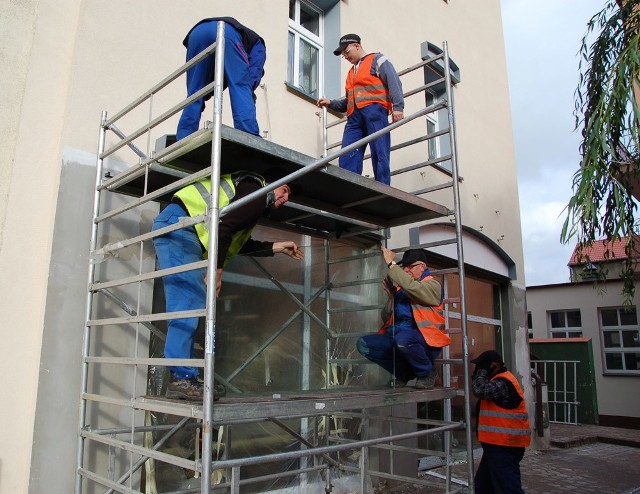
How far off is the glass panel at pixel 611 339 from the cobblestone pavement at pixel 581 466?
12.6ft

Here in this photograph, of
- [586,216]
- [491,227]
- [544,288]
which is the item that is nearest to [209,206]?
[586,216]

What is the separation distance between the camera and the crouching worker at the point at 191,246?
317cm

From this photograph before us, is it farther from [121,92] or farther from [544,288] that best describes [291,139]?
[544,288]

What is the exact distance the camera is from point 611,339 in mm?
15438

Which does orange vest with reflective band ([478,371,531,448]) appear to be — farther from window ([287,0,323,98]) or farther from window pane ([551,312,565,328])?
window pane ([551,312,565,328])

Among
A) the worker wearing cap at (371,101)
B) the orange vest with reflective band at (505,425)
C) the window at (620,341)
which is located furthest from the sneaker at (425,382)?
the window at (620,341)

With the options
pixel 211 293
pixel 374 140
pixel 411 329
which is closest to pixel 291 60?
pixel 374 140

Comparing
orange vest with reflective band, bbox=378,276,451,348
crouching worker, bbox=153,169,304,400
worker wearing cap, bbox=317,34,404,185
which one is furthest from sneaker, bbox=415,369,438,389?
crouching worker, bbox=153,169,304,400

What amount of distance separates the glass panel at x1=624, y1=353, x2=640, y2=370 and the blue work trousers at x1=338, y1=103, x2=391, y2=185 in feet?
41.7

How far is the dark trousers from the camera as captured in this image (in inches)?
193

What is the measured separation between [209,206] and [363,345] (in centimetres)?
240

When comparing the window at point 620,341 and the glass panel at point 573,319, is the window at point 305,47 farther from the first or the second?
the glass panel at point 573,319

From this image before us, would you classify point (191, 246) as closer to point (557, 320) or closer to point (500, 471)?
point (500, 471)

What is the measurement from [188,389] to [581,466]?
7.08m
